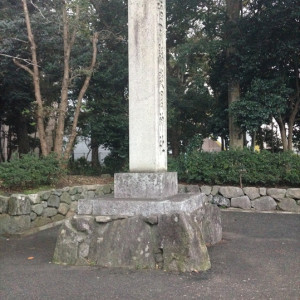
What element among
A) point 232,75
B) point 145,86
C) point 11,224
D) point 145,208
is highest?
point 232,75

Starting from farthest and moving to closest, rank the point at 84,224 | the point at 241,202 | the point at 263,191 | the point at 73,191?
the point at 241,202 < the point at 263,191 < the point at 73,191 < the point at 84,224

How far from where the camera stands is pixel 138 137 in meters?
5.46

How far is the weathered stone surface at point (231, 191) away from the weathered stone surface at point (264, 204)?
43cm

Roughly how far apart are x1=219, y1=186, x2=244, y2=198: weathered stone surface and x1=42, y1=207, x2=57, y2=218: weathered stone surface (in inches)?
178

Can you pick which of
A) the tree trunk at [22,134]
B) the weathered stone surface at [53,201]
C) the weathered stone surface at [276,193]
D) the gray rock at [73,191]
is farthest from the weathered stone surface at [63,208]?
the tree trunk at [22,134]

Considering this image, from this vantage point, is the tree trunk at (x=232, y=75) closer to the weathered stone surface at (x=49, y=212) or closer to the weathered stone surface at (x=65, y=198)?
the weathered stone surface at (x=65, y=198)

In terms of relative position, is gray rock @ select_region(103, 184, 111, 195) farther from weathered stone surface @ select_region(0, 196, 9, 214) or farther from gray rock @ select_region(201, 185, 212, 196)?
weathered stone surface @ select_region(0, 196, 9, 214)

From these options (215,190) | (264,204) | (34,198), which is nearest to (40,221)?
(34,198)

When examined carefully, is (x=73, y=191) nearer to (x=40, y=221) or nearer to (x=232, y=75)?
(x=40, y=221)

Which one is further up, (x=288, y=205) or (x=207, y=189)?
(x=207, y=189)

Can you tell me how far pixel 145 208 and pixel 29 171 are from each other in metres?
4.11

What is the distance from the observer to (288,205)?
9.61 metres

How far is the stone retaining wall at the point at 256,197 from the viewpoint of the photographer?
31.6 ft

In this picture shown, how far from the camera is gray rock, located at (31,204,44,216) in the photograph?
7671 millimetres
